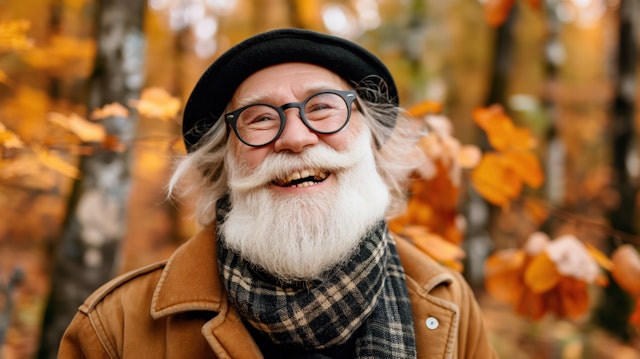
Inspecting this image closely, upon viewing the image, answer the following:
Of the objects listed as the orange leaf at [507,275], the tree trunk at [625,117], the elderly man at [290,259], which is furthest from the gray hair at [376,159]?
the tree trunk at [625,117]

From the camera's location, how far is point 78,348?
6.37 ft

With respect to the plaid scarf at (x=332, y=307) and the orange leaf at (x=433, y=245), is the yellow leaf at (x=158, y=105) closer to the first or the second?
the plaid scarf at (x=332, y=307)

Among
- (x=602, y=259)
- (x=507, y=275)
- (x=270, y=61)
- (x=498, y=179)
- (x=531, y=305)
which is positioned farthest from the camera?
(x=498, y=179)

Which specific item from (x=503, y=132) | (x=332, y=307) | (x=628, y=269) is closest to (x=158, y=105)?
(x=332, y=307)

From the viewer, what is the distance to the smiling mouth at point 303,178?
2.04 m

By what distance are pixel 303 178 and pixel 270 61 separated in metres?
0.54

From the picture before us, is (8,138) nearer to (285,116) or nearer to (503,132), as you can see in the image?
(285,116)

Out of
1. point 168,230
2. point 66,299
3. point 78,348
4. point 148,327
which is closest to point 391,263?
point 148,327

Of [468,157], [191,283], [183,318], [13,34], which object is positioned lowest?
[183,318]

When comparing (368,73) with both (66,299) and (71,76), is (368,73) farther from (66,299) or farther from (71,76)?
(71,76)

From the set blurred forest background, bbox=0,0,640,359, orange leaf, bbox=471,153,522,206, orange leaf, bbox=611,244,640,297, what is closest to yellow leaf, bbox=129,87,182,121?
blurred forest background, bbox=0,0,640,359

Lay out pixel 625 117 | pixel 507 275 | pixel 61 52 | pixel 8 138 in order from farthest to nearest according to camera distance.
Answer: pixel 61 52 < pixel 625 117 < pixel 507 275 < pixel 8 138

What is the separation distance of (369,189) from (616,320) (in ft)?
21.5

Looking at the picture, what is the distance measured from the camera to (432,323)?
Result: 2064mm
